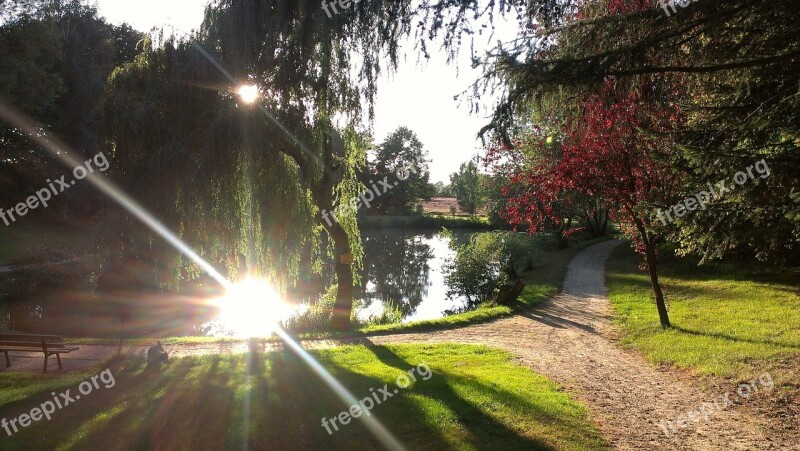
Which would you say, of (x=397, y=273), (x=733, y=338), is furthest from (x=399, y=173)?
(x=733, y=338)

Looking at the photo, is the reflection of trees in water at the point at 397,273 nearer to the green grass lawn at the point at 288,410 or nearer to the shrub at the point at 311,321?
the shrub at the point at 311,321

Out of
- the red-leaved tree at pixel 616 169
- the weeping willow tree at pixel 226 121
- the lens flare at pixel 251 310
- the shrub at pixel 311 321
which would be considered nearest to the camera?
the weeping willow tree at pixel 226 121

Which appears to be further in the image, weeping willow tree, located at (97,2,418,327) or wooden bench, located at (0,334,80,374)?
weeping willow tree, located at (97,2,418,327)

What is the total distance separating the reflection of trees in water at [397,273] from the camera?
1856cm

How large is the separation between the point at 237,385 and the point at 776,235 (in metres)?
7.38

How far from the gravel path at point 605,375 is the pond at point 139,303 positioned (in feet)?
13.7

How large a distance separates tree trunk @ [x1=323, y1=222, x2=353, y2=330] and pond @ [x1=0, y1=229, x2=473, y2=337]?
9.63 ft

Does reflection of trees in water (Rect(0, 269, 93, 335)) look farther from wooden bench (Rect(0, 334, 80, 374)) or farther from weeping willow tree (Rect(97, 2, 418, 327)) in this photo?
weeping willow tree (Rect(97, 2, 418, 327))

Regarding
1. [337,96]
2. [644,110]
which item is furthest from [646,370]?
[337,96]

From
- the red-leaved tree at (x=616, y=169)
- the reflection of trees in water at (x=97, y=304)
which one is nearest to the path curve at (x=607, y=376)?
the red-leaved tree at (x=616, y=169)

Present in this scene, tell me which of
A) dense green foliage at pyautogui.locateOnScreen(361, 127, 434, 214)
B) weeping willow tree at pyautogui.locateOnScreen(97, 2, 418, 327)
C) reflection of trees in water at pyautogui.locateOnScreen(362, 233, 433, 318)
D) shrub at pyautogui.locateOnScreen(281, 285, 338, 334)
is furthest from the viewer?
dense green foliage at pyautogui.locateOnScreen(361, 127, 434, 214)

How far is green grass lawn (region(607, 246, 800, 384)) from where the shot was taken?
23.3 feet

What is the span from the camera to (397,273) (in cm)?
2445

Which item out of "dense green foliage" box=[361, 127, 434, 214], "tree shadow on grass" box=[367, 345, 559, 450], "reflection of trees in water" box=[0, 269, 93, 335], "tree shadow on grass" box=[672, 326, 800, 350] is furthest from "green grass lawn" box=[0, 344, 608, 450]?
"dense green foliage" box=[361, 127, 434, 214]
